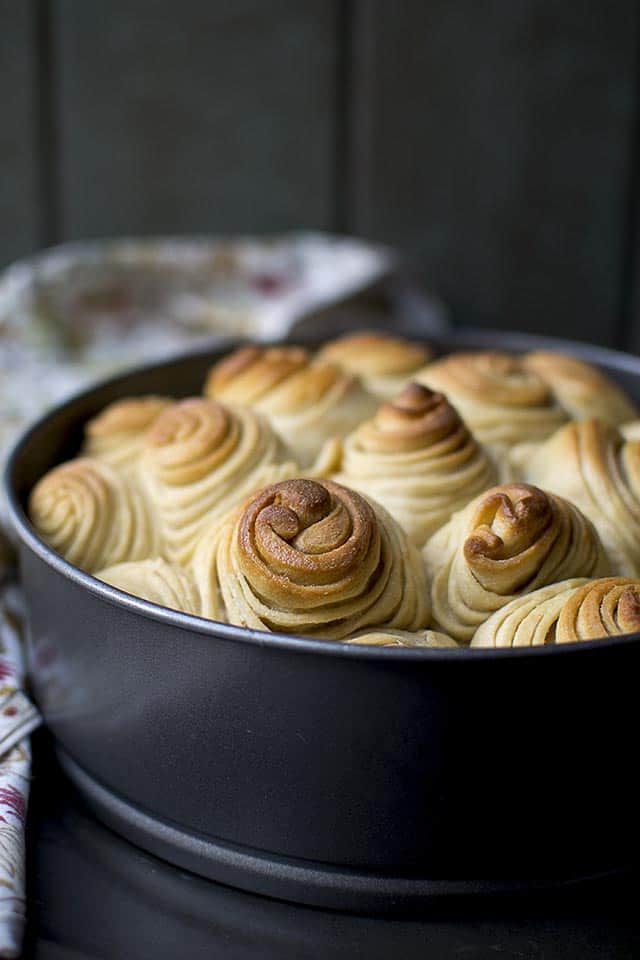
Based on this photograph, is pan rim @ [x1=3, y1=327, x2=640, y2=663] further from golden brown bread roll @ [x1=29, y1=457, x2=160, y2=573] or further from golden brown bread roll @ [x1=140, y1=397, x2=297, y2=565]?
golden brown bread roll @ [x1=140, y1=397, x2=297, y2=565]

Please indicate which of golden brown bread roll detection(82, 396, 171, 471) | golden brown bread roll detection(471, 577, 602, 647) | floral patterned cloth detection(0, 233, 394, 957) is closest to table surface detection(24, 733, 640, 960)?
golden brown bread roll detection(471, 577, 602, 647)

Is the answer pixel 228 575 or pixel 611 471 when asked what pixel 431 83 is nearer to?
pixel 611 471

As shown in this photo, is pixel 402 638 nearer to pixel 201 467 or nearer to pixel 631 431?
pixel 201 467

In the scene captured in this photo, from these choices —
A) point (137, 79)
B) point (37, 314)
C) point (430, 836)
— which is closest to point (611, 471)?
point (430, 836)

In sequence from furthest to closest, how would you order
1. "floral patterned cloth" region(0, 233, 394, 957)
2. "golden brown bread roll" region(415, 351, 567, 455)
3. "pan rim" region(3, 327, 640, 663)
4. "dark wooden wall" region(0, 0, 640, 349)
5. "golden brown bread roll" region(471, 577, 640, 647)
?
"dark wooden wall" region(0, 0, 640, 349) → "floral patterned cloth" region(0, 233, 394, 957) → "golden brown bread roll" region(415, 351, 567, 455) → "golden brown bread roll" region(471, 577, 640, 647) → "pan rim" region(3, 327, 640, 663)

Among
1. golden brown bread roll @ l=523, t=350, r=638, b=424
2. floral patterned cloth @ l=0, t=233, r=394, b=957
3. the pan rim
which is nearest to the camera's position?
the pan rim
